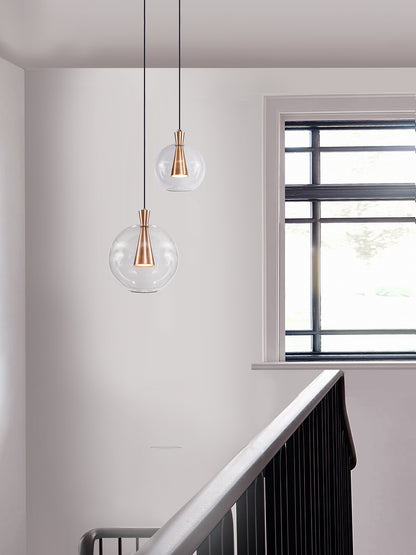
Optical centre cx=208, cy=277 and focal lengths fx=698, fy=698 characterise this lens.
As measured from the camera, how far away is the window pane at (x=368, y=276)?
4.57m

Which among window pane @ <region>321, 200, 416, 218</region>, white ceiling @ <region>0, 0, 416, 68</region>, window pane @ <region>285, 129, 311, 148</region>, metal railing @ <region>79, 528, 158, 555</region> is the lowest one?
metal railing @ <region>79, 528, 158, 555</region>

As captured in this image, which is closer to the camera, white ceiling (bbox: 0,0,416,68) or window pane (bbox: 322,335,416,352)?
white ceiling (bbox: 0,0,416,68)

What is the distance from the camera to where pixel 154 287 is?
276 cm

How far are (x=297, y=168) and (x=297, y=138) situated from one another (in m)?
0.20

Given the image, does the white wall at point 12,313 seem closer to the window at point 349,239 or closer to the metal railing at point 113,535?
the metal railing at point 113,535

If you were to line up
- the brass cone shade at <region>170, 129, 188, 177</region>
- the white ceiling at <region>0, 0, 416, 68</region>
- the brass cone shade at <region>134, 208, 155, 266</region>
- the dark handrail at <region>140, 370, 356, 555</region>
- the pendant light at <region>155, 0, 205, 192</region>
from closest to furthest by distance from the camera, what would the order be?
the dark handrail at <region>140, 370, 356, 555</region>
the brass cone shade at <region>134, 208, 155, 266</region>
the brass cone shade at <region>170, 129, 188, 177</region>
the pendant light at <region>155, 0, 205, 192</region>
the white ceiling at <region>0, 0, 416, 68</region>

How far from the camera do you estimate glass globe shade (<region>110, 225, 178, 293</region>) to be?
8.61ft

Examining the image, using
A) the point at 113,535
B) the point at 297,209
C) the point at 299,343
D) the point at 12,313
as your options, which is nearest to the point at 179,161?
the point at 297,209

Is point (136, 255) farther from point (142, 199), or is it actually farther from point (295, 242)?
point (295, 242)

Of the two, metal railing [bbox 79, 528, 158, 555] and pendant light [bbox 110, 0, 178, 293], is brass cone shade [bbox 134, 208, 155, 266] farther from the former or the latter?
metal railing [bbox 79, 528, 158, 555]

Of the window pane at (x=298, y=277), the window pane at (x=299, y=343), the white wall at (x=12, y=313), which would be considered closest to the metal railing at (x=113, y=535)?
the white wall at (x=12, y=313)

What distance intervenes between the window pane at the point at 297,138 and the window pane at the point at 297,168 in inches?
2.4

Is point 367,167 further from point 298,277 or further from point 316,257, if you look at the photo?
point 298,277

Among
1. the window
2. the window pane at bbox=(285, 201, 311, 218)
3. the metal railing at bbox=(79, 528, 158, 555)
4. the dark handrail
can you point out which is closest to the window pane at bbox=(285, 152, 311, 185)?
the window
